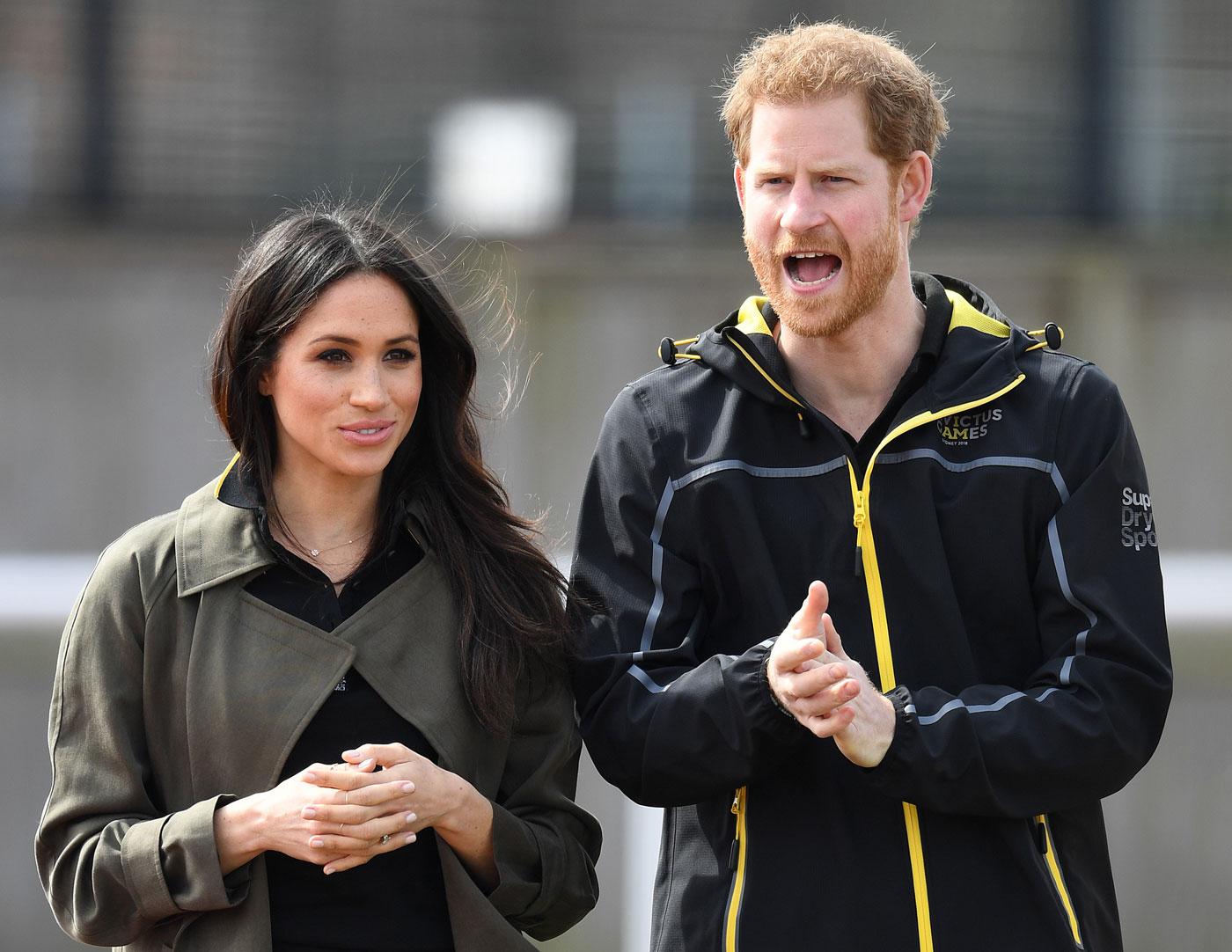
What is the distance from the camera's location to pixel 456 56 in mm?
6680

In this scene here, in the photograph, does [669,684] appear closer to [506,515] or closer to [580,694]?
[580,694]

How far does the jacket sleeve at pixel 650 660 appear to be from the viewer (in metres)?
2.74

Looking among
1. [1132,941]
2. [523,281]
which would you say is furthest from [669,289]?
[1132,941]

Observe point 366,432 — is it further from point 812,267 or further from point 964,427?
point 964,427

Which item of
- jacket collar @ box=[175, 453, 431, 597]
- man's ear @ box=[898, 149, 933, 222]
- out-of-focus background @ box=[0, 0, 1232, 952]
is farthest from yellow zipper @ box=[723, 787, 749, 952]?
out-of-focus background @ box=[0, 0, 1232, 952]

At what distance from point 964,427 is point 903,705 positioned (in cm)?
49

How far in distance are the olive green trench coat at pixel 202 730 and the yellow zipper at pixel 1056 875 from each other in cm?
78

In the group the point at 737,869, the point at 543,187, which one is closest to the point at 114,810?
the point at 737,869

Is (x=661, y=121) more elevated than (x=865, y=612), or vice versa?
(x=661, y=121)

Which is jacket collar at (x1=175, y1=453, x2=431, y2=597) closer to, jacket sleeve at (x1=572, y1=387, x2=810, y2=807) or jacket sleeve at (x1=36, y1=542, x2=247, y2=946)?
jacket sleeve at (x1=36, y1=542, x2=247, y2=946)

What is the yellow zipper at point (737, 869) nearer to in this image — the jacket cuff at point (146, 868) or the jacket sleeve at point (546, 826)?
the jacket sleeve at point (546, 826)

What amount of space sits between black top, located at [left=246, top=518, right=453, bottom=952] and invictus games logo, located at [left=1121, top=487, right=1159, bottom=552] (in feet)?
3.86

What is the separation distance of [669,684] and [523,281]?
357 cm

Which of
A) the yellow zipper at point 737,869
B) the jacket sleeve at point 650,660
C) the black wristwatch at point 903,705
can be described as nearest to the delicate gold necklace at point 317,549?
the jacket sleeve at point 650,660
